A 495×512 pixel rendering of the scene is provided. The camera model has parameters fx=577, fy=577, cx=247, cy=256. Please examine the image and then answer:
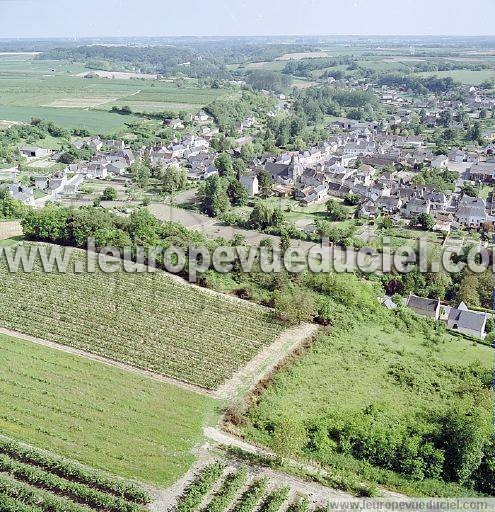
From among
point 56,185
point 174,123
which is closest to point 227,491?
point 56,185

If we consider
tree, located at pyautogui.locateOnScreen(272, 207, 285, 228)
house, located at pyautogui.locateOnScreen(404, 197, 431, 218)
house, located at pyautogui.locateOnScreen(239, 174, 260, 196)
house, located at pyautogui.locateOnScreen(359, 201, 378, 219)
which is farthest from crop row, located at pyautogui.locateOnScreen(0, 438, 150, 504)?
house, located at pyautogui.locateOnScreen(239, 174, 260, 196)

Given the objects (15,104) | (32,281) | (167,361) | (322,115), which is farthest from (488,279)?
(15,104)

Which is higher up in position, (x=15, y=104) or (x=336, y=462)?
(x=15, y=104)

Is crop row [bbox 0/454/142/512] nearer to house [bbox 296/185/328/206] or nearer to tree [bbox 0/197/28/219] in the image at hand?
tree [bbox 0/197/28/219]

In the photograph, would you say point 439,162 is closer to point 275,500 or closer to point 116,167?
point 116,167

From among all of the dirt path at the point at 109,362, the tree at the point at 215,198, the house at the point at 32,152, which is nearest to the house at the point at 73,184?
the house at the point at 32,152

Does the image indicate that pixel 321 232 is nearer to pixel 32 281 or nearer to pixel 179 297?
pixel 179 297
